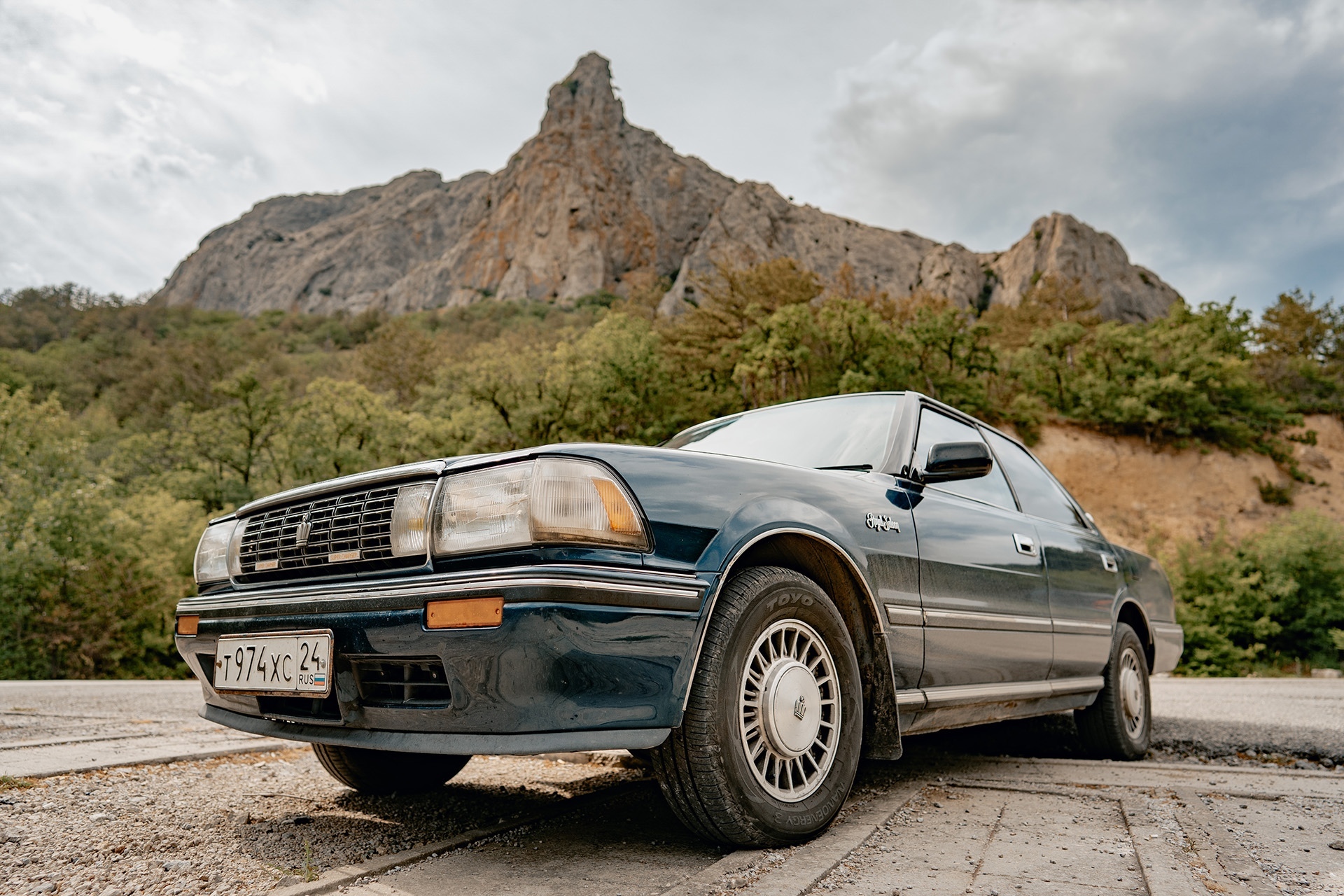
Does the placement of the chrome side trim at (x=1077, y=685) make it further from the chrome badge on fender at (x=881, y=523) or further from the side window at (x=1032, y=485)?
the chrome badge on fender at (x=881, y=523)

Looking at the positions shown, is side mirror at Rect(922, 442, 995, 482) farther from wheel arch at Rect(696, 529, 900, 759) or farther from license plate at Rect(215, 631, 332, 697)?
license plate at Rect(215, 631, 332, 697)

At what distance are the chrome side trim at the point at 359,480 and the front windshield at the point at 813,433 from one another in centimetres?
114

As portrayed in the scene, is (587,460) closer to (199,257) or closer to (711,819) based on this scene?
(711,819)

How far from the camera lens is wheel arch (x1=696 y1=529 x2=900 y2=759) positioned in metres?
2.50

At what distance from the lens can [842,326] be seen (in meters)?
24.2

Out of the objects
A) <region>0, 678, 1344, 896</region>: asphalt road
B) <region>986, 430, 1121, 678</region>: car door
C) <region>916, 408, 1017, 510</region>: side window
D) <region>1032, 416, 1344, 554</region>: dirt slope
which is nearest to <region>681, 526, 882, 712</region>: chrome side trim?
<region>0, 678, 1344, 896</region>: asphalt road

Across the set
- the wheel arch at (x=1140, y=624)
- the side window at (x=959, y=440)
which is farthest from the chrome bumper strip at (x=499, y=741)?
the wheel arch at (x=1140, y=624)

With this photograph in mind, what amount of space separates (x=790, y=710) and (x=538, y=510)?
0.91m

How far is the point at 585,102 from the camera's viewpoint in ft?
344

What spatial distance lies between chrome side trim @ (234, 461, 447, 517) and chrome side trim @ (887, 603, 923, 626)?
58.0 inches

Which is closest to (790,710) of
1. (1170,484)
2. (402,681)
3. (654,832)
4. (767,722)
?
(767,722)

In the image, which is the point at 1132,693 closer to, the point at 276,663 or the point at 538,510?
the point at 538,510

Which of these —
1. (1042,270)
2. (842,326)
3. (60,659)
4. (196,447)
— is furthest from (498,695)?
(1042,270)

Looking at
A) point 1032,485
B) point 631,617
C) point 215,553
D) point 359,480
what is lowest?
point 631,617
